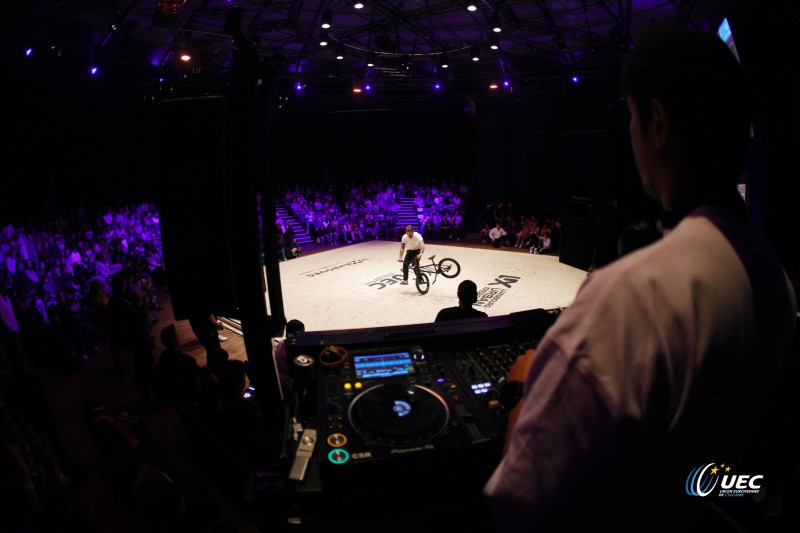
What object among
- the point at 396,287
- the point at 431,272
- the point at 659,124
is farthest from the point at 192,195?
the point at 431,272

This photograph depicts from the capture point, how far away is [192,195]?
1.45 metres

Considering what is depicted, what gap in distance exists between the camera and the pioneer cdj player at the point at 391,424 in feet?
4.60

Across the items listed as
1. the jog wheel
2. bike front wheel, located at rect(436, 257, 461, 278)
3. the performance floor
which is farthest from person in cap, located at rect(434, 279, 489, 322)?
bike front wheel, located at rect(436, 257, 461, 278)

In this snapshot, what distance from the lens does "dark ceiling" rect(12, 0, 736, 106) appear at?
1098cm

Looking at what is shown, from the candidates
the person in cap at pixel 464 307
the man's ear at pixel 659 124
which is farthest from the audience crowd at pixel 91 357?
the man's ear at pixel 659 124

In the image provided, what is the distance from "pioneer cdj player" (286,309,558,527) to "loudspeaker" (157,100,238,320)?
1.85 ft

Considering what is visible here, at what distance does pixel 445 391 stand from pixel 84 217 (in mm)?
13591

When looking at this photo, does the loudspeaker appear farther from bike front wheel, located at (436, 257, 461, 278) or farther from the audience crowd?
bike front wheel, located at (436, 257, 461, 278)

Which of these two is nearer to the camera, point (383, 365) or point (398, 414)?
point (398, 414)

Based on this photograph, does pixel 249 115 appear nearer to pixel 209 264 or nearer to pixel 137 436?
pixel 209 264

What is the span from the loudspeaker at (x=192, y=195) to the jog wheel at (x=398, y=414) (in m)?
0.64

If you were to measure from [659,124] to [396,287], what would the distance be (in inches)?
371

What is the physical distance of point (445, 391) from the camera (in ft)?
5.66

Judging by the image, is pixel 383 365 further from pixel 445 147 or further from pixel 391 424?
pixel 445 147
